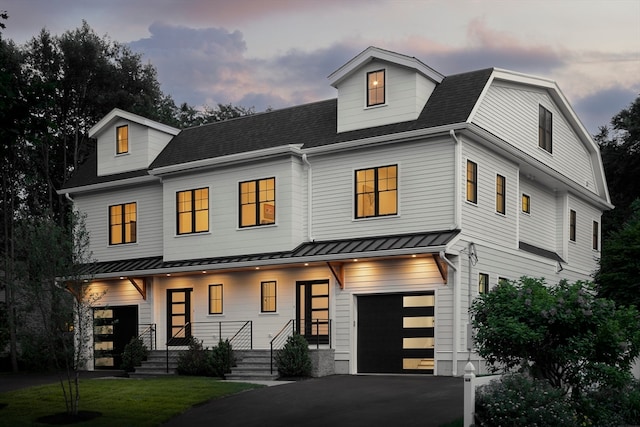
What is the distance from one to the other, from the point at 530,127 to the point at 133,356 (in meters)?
14.8

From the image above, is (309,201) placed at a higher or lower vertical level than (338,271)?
higher

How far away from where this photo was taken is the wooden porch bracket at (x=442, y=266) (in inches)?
886

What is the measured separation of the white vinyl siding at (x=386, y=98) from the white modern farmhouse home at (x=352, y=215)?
0.05 m

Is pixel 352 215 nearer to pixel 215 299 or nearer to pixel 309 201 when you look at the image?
pixel 309 201

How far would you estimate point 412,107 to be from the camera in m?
24.7

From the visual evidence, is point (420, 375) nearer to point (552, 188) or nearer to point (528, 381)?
point (528, 381)

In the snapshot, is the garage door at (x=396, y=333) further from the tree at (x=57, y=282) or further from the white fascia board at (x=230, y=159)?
the tree at (x=57, y=282)

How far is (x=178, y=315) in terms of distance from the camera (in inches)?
1129

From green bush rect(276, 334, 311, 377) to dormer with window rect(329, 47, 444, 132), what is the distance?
6.79m

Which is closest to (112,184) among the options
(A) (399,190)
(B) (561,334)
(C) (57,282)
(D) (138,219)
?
(D) (138,219)

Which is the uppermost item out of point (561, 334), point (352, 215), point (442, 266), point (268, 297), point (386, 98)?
point (386, 98)

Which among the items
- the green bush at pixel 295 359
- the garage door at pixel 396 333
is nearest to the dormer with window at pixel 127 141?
the green bush at pixel 295 359

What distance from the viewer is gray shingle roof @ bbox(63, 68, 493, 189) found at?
2428 cm

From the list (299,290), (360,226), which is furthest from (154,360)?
(360,226)
